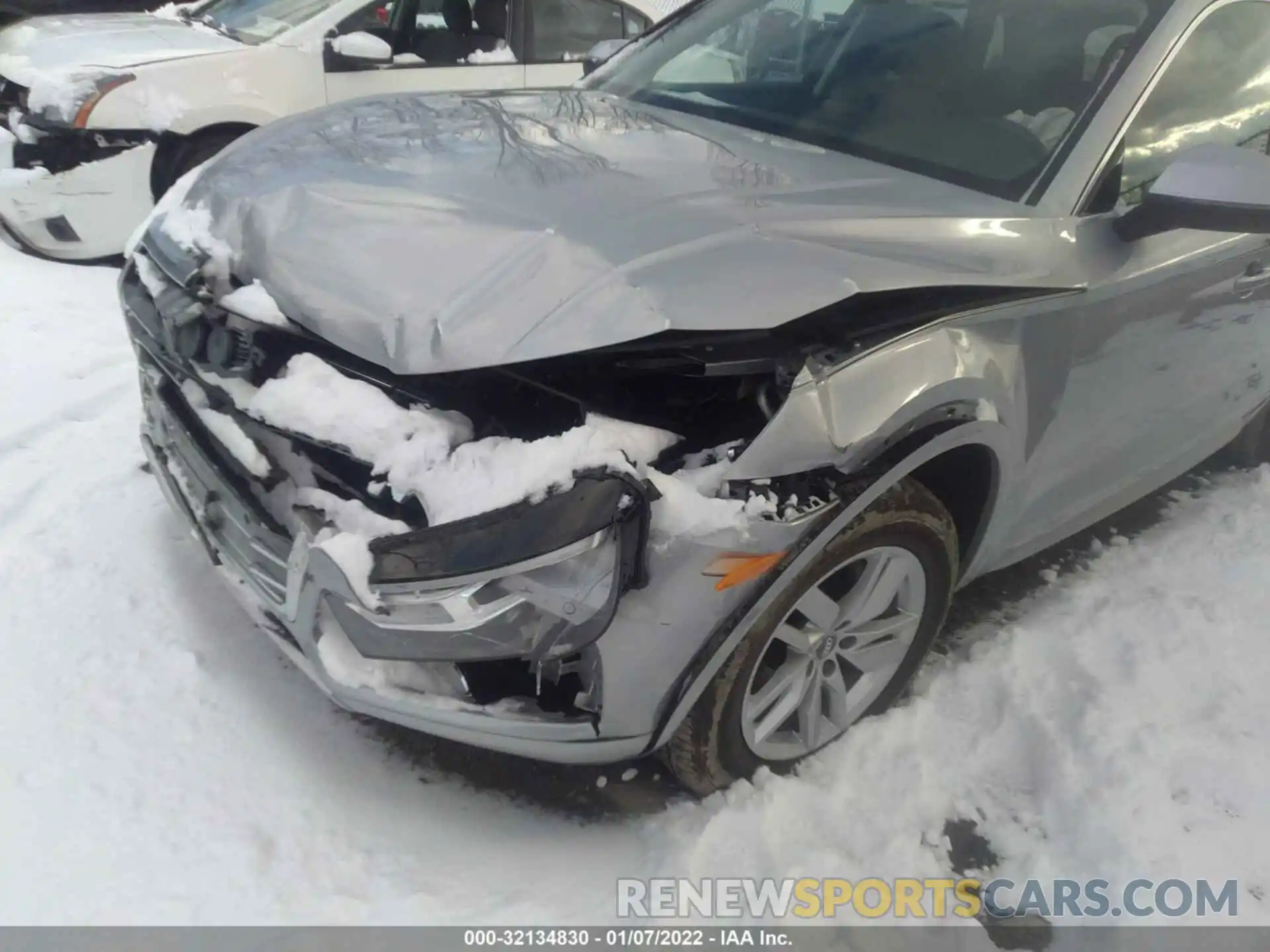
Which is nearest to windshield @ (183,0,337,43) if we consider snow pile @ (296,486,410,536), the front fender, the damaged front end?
the damaged front end

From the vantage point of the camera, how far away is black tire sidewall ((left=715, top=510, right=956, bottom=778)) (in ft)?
6.21

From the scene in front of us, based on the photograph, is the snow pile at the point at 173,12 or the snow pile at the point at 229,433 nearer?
the snow pile at the point at 229,433

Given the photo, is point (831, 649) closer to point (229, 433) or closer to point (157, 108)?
point (229, 433)

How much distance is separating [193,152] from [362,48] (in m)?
0.97

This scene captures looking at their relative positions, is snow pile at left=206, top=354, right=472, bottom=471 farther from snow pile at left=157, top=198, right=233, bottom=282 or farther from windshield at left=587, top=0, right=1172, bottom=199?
windshield at left=587, top=0, right=1172, bottom=199

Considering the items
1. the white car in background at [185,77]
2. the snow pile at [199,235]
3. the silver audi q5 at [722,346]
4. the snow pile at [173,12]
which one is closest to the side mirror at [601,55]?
the white car in background at [185,77]

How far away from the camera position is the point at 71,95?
14.1ft

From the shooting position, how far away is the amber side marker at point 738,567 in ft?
5.58

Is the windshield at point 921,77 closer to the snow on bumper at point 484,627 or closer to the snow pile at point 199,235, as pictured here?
the snow on bumper at point 484,627

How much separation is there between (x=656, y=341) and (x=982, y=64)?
4.62ft

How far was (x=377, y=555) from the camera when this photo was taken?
1.63 meters

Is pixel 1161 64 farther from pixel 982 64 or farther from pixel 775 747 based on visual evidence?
pixel 775 747

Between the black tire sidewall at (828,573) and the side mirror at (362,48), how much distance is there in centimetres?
398

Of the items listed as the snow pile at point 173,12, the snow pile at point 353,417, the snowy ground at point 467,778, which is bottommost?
A: the snowy ground at point 467,778
